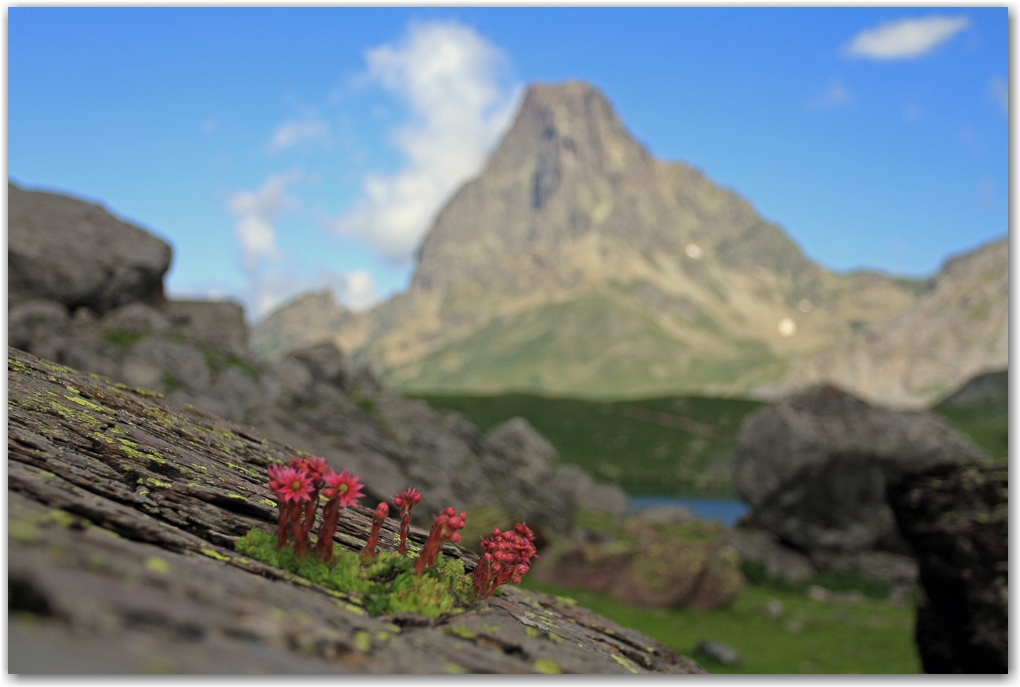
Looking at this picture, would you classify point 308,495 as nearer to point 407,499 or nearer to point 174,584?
point 407,499

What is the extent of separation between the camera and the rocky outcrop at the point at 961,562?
15.9 meters

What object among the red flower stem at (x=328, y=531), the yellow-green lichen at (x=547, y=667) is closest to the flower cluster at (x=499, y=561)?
the yellow-green lichen at (x=547, y=667)

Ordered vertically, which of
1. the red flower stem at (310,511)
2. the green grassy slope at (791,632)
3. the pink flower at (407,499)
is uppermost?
the pink flower at (407,499)

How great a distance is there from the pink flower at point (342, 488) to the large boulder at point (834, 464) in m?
47.1

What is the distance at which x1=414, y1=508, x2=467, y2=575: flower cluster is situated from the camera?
6.38m

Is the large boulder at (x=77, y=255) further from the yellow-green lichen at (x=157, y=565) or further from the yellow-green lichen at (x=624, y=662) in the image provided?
the yellow-green lichen at (x=157, y=565)

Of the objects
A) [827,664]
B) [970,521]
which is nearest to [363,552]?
[970,521]

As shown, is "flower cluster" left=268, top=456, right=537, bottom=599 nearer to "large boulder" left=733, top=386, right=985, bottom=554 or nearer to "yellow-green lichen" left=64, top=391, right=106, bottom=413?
"yellow-green lichen" left=64, top=391, right=106, bottom=413

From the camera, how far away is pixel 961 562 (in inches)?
666

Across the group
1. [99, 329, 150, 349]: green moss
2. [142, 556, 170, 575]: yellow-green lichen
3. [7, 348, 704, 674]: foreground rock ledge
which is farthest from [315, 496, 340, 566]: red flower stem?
[99, 329, 150, 349]: green moss

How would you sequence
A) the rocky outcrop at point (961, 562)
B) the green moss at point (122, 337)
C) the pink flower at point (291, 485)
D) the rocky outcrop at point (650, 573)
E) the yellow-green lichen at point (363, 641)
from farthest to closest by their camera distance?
the green moss at point (122, 337)
the rocky outcrop at point (650, 573)
the rocky outcrop at point (961, 562)
the pink flower at point (291, 485)
the yellow-green lichen at point (363, 641)

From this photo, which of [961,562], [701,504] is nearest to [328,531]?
[961,562]

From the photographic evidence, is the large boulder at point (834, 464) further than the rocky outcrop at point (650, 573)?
Yes

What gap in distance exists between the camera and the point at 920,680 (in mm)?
7832
